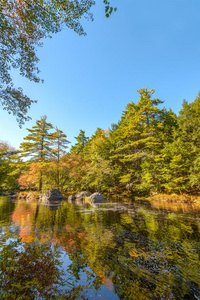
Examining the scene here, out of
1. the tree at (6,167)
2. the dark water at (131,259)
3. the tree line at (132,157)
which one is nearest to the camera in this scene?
the dark water at (131,259)

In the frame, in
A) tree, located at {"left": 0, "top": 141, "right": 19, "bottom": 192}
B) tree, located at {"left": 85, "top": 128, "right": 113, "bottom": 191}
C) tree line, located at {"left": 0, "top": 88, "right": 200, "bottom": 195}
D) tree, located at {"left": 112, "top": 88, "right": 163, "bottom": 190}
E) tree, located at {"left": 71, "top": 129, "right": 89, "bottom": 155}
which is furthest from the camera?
tree, located at {"left": 71, "top": 129, "right": 89, "bottom": 155}

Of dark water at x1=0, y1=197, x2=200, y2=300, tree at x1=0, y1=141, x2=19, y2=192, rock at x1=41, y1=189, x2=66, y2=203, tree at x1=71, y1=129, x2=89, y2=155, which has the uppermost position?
tree at x1=71, y1=129, x2=89, y2=155

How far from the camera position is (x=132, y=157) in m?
22.6

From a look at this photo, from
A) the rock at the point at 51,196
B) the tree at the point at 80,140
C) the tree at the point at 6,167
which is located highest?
the tree at the point at 80,140

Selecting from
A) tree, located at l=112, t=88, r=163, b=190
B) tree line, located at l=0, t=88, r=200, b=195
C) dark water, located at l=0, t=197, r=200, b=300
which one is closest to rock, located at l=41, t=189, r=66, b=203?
tree line, located at l=0, t=88, r=200, b=195

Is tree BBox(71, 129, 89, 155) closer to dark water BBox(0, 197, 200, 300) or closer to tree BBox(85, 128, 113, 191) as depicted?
tree BBox(85, 128, 113, 191)

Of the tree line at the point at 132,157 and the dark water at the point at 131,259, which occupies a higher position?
the tree line at the point at 132,157

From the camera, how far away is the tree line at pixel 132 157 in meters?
19.4

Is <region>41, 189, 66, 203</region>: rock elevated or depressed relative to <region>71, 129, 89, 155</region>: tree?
depressed

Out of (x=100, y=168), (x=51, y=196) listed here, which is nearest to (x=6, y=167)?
(x=51, y=196)

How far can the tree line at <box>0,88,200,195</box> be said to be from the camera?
765 inches

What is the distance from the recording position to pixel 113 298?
A: 8.87 ft

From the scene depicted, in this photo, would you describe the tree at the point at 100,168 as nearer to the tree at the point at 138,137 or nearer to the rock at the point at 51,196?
the tree at the point at 138,137

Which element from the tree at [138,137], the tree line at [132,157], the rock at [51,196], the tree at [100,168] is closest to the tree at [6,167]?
the tree line at [132,157]
